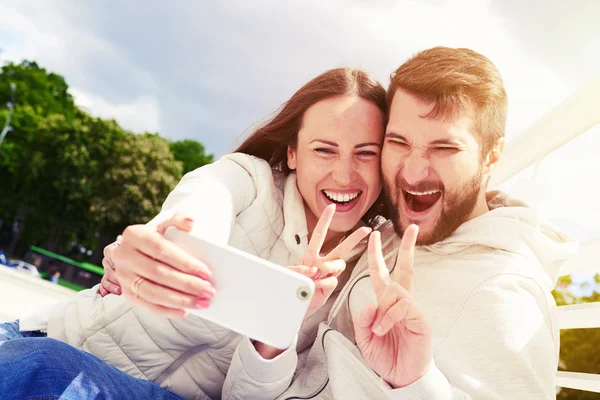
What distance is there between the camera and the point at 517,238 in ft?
7.90

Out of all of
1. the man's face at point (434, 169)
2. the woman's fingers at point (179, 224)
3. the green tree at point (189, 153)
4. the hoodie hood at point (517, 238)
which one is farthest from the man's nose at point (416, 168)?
the green tree at point (189, 153)

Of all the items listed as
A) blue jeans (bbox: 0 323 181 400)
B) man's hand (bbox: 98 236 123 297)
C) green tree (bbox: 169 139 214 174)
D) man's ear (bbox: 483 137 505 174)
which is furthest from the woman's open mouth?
green tree (bbox: 169 139 214 174)

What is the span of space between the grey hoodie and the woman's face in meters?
0.42

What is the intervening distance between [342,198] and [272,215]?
401mm

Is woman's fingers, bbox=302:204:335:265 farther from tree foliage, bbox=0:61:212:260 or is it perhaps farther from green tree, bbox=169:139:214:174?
green tree, bbox=169:139:214:174

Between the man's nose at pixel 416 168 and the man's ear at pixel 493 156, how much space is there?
1.17 feet

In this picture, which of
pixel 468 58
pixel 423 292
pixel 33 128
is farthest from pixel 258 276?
pixel 33 128

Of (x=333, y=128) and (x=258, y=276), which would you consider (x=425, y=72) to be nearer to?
(x=333, y=128)

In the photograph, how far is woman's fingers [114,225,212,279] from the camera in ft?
4.75

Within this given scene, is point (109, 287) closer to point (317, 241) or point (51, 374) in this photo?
point (51, 374)

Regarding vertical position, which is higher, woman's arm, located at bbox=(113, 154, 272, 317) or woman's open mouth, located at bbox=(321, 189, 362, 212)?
woman's open mouth, located at bbox=(321, 189, 362, 212)

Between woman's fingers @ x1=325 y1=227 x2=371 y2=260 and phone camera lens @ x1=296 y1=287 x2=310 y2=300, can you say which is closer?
phone camera lens @ x1=296 y1=287 x2=310 y2=300

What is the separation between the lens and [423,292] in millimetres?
2420

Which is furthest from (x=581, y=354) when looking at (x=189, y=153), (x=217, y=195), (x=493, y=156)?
(x=189, y=153)
